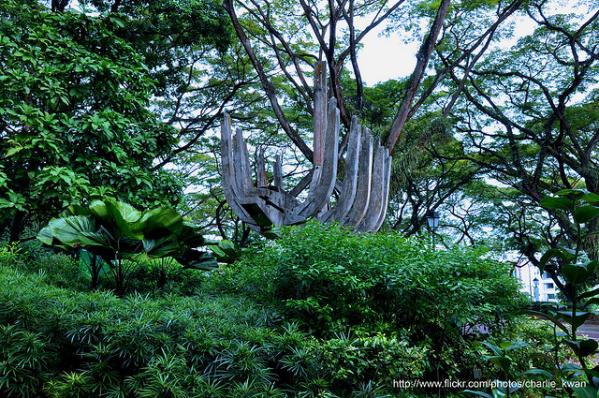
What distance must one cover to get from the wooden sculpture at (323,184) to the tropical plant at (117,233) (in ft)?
5.42

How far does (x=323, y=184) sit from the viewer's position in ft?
18.6

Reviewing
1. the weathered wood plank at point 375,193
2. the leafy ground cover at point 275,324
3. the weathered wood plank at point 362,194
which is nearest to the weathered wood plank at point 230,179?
the weathered wood plank at point 362,194

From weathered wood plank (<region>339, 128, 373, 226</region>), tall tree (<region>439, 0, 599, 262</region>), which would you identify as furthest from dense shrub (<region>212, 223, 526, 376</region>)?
tall tree (<region>439, 0, 599, 262</region>)

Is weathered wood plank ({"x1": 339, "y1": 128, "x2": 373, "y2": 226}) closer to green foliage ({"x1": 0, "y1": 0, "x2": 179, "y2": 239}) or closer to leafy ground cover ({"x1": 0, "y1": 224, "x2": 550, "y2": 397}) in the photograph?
leafy ground cover ({"x1": 0, "y1": 224, "x2": 550, "y2": 397})

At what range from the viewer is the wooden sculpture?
572 cm

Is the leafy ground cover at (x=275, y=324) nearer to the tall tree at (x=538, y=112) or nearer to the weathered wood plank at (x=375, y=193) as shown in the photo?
the weathered wood plank at (x=375, y=193)

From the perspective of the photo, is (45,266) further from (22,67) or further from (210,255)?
(22,67)

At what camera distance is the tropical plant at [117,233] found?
3.78 m

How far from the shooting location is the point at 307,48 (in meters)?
11.8

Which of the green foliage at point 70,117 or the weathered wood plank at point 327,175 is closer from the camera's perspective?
the green foliage at point 70,117

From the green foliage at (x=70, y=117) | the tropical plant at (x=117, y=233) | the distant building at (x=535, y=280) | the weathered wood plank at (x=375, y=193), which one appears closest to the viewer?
the tropical plant at (x=117, y=233)

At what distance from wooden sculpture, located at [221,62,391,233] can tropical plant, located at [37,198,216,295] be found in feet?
5.42

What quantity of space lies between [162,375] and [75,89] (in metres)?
4.57

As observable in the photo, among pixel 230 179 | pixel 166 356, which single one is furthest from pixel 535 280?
pixel 166 356
